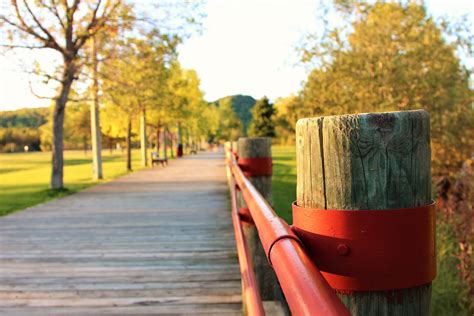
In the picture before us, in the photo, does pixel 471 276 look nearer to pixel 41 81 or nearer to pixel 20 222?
pixel 20 222

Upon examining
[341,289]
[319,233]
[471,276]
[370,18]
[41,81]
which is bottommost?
[471,276]

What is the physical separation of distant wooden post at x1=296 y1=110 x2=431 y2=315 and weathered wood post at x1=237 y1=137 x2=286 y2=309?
7.47ft

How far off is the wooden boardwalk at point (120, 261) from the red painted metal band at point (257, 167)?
1048mm

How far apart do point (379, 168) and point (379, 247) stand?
17cm

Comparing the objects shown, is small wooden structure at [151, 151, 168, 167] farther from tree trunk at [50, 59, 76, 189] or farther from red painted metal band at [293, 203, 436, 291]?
red painted metal band at [293, 203, 436, 291]

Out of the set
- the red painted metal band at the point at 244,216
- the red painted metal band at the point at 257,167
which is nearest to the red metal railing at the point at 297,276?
the red painted metal band at the point at 244,216

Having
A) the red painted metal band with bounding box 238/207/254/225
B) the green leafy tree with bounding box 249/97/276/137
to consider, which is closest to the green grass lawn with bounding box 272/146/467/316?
the red painted metal band with bounding box 238/207/254/225

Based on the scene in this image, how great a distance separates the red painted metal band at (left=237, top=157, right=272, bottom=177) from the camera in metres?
3.82

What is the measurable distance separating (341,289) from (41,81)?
42.7 feet

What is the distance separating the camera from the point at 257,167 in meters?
3.82

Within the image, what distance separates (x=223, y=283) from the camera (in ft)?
13.8

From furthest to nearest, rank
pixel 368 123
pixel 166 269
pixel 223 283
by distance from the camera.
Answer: pixel 166 269 → pixel 223 283 → pixel 368 123

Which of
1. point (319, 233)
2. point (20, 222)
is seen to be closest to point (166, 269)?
point (319, 233)

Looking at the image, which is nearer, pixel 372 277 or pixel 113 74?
pixel 372 277
